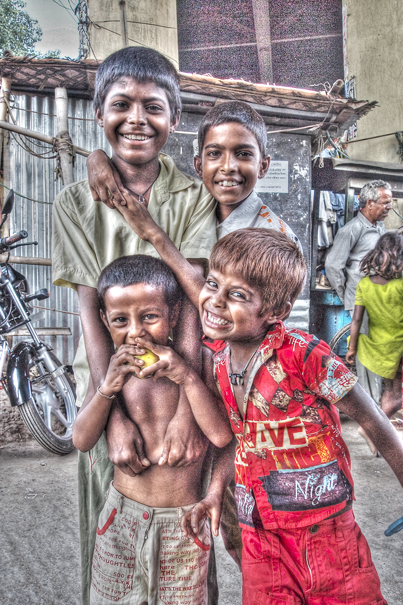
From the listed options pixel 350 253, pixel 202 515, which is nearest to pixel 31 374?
pixel 202 515

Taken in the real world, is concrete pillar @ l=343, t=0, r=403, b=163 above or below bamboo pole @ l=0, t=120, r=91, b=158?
above

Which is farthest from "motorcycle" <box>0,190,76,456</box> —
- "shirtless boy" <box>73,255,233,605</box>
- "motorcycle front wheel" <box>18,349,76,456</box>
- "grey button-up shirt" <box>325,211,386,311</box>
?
"grey button-up shirt" <box>325,211,386,311</box>

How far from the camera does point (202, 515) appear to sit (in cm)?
97

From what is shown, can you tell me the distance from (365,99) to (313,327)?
2.82 m

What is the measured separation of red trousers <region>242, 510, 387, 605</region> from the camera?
983 millimetres

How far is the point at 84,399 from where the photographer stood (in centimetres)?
106

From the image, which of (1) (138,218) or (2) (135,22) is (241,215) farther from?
(2) (135,22)

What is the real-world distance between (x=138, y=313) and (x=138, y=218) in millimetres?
214

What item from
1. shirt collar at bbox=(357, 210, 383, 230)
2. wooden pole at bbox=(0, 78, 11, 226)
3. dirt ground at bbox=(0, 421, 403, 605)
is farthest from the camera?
shirt collar at bbox=(357, 210, 383, 230)

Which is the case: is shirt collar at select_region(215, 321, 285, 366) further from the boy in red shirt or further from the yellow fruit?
the yellow fruit

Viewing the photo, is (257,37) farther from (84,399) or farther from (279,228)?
(84,399)

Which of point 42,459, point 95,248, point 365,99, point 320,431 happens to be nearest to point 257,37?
point 365,99

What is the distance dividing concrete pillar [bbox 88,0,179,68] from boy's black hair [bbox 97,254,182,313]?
96cm

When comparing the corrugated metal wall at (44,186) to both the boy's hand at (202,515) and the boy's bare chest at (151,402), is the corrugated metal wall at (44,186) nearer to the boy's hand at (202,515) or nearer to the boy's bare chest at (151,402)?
the boy's bare chest at (151,402)
